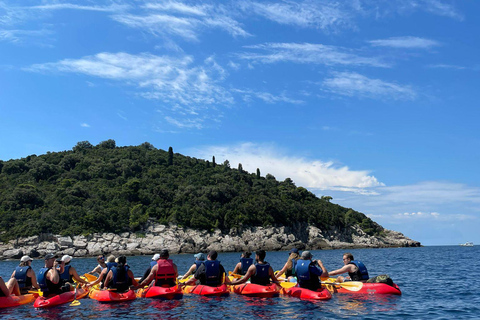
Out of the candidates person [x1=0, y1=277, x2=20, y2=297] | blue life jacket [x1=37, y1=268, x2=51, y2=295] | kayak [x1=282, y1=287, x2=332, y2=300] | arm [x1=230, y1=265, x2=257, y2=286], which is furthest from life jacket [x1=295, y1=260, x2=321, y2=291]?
person [x1=0, y1=277, x2=20, y2=297]

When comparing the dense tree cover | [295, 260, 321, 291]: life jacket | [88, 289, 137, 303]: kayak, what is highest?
the dense tree cover

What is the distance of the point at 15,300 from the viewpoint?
57.1 ft

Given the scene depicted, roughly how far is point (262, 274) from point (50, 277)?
31.6ft

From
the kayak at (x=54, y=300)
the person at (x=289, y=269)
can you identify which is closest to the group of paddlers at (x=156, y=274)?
the kayak at (x=54, y=300)

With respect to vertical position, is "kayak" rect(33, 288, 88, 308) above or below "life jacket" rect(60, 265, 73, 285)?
below

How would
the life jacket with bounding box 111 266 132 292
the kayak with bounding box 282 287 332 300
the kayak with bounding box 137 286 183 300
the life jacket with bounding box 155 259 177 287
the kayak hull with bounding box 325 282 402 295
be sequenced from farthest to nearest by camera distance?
the kayak hull with bounding box 325 282 402 295, the life jacket with bounding box 155 259 177 287, the kayak with bounding box 137 286 183 300, the life jacket with bounding box 111 266 132 292, the kayak with bounding box 282 287 332 300

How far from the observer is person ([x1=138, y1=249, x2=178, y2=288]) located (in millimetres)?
18406

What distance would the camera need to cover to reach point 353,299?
18266 millimetres

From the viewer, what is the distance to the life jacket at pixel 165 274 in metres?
18.4

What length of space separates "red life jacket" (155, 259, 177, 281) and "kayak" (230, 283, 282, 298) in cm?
354

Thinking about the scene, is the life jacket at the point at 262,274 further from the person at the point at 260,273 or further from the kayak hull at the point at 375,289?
the kayak hull at the point at 375,289

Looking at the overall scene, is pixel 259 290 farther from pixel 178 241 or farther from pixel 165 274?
pixel 178 241

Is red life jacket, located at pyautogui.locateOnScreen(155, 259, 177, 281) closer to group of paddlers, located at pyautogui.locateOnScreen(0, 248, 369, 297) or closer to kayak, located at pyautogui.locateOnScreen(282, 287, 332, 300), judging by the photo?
group of paddlers, located at pyautogui.locateOnScreen(0, 248, 369, 297)

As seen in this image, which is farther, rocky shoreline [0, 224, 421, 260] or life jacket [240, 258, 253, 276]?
rocky shoreline [0, 224, 421, 260]
